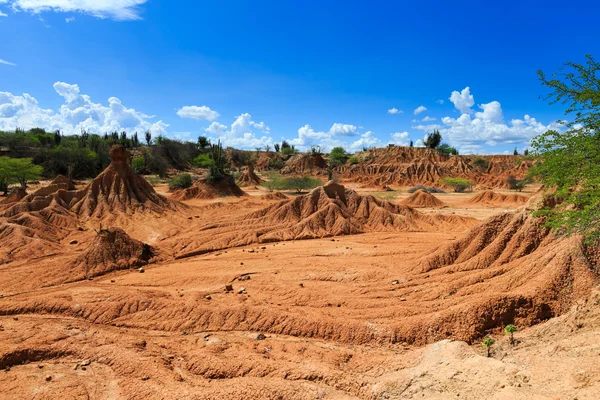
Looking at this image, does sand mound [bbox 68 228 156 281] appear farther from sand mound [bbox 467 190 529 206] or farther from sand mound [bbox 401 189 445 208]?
sand mound [bbox 467 190 529 206]

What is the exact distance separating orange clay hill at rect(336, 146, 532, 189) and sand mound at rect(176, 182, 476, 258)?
3210 cm

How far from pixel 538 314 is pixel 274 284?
256 inches

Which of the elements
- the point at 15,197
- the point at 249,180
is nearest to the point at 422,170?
the point at 249,180

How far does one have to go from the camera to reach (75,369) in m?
6.53

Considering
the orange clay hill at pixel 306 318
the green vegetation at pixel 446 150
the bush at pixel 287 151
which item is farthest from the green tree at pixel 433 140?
the orange clay hill at pixel 306 318

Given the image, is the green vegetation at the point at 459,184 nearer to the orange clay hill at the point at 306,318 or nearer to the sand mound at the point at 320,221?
the sand mound at the point at 320,221

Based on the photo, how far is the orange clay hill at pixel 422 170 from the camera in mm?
54406

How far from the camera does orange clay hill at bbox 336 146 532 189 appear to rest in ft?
178

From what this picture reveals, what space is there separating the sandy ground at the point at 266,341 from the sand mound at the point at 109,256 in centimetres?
64

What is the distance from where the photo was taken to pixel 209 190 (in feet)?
108

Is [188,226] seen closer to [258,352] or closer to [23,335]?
[23,335]

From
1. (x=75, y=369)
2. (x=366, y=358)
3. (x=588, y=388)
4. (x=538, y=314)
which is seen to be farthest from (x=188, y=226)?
(x=588, y=388)

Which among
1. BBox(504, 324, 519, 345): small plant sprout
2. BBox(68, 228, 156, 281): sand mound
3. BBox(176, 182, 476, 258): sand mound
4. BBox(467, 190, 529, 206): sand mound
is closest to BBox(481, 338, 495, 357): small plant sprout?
BBox(504, 324, 519, 345): small plant sprout

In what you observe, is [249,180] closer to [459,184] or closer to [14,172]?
[14,172]
